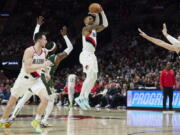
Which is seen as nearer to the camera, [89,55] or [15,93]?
[15,93]

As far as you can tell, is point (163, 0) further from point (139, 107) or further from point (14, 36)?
point (139, 107)

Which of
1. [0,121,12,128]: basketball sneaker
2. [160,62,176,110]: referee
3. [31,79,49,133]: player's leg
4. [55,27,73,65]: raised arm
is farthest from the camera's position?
[160,62,176,110]: referee

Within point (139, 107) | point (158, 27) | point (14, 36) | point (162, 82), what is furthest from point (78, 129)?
point (14, 36)

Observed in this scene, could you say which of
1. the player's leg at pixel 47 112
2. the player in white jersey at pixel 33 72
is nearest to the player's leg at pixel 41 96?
the player in white jersey at pixel 33 72

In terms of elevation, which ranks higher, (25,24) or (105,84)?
(25,24)

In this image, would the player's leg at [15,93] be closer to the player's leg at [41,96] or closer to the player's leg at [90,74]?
the player's leg at [41,96]

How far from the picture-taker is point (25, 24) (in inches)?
1416

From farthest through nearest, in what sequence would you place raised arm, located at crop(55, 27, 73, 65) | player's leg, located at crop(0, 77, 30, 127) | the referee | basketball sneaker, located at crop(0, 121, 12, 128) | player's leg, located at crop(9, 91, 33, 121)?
the referee
raised arm, located at crop(55, 27, 73, 65)
player's leg, located at crop(9, 91, 33, 121)
basketball sneaker, located at crop(0, 121, 12, 128)
player's leg, located at crop(0, 77, 30, 127)

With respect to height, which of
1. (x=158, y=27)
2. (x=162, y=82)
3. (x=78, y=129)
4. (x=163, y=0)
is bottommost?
(x=78, y=129)

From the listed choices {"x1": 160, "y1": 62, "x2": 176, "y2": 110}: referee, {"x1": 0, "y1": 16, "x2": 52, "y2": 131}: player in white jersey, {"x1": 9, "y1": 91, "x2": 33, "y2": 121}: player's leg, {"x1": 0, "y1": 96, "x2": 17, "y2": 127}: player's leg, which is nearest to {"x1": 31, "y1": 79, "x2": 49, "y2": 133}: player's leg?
{"x1": 0, "y1": 16, "x2": 52, "y2": 131}: player in white jersey

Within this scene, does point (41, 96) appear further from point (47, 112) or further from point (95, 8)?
point (95, 8)

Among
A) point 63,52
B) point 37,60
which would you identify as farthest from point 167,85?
point 37,60

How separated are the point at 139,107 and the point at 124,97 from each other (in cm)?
122

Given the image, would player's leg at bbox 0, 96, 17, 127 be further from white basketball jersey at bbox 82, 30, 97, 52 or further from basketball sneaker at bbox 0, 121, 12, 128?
white basketball jersey at bbox 82, 30, 97, 52
